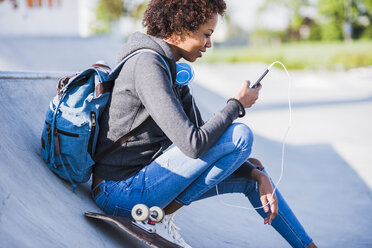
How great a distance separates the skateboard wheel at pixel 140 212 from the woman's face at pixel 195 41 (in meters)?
0.95

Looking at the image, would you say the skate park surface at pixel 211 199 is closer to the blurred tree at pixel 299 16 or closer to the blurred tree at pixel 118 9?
the blurred tree at pixel 118 9

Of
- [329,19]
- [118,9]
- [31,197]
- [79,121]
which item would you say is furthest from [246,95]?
[329,19]

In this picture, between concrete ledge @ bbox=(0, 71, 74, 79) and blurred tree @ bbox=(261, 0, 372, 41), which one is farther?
blurred tree @ bbox=(261, 0, 372, 41)

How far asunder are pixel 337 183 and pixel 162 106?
13.4 feet

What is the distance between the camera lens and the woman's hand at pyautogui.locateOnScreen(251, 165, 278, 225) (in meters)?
2.80

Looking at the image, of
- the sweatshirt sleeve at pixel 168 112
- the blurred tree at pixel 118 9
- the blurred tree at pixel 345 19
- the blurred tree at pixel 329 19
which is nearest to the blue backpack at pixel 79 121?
the sweatshirt sleeve at pixel 168 112

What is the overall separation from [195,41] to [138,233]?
1162 mm

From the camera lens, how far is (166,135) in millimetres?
2635

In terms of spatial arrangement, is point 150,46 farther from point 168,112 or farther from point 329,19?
point 329,19

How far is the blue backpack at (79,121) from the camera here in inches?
102

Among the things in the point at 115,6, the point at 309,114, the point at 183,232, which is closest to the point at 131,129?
the point at 183,232

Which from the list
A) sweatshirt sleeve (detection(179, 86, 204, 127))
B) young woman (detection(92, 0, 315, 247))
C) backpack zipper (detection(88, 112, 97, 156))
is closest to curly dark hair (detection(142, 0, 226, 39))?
young woman (detection(92, 0, 315, 247))

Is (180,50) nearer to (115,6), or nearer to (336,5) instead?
(115,6)

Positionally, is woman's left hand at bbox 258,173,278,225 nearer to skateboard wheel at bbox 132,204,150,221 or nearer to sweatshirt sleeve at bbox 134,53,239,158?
sweatshirt sleeve at bbox 134,53,239,158
